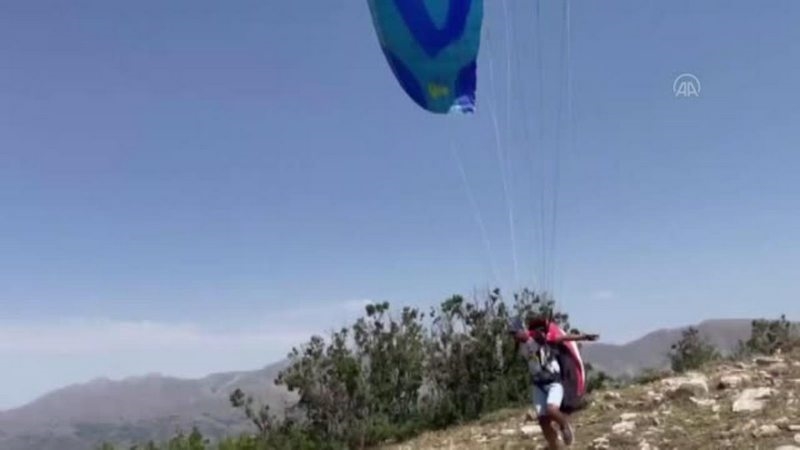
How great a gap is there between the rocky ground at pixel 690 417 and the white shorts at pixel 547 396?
0.65 m

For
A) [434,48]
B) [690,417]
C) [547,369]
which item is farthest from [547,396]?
[434,48]

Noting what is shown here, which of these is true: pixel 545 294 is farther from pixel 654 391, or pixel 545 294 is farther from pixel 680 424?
pixel 654 391

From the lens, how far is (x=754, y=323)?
19.5 metres

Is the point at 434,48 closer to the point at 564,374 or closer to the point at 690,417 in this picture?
the point at 564,374

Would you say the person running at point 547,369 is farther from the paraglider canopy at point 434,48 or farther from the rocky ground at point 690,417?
the paraglider canopy at point 434,48

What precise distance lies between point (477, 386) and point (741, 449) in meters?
9.14

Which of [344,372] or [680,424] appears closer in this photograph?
[680,424]

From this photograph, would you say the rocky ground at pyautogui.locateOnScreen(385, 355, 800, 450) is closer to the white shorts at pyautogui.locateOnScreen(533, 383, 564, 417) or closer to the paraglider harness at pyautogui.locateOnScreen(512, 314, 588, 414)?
the paraglider harness at pyautogui.locateOnScreen(512, 314, 588, 414)

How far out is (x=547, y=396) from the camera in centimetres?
884

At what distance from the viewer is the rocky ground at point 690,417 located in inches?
332

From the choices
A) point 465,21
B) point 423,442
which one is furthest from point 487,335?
point 465,21

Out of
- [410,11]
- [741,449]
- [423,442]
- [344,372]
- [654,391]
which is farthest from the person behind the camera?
[344,372]

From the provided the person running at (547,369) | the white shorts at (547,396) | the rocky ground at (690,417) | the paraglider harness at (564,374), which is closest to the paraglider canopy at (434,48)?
the person running at (547,369)

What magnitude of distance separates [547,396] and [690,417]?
1.64 metres
